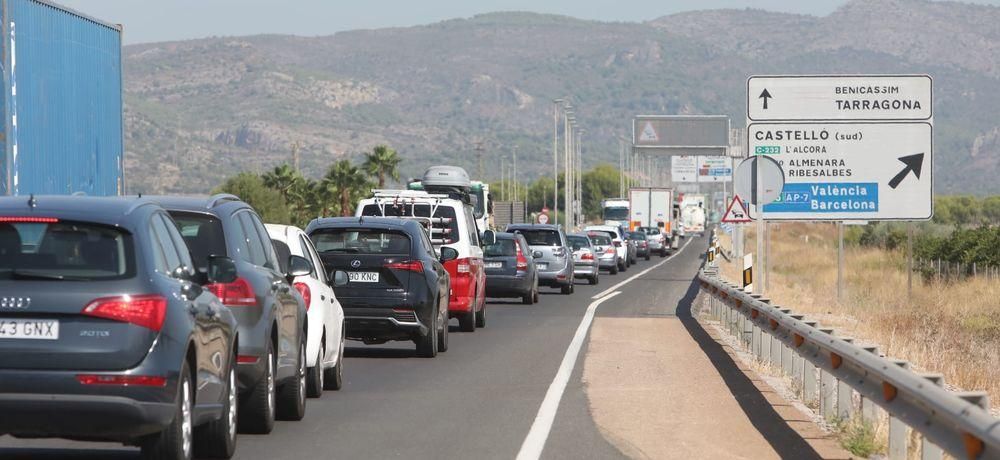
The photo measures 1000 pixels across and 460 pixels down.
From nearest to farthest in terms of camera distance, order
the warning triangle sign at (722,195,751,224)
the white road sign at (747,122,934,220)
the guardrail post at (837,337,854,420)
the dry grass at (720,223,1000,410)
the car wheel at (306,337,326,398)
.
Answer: the guardrail post at (837,337,854,420) < the car wheel at (306,337,326,398) < the dry grass at (720,223,1000,410) < the white road sign at (747,122,934,220) < the warning triangle sign at (722,195,751,224)

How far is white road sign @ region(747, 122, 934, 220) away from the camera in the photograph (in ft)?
104

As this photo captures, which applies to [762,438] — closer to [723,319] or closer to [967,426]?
[967,426]

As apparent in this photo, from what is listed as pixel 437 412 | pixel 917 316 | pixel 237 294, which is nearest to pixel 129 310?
pixel 237 294

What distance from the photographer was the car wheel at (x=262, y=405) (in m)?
11.5

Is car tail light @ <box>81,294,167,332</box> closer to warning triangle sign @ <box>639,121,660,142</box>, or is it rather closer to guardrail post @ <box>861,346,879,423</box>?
guardrail post @ <box>861,346,879,423</box>

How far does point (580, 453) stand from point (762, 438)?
1617 mm

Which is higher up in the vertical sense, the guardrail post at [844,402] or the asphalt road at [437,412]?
the guardrail post at [844,402]

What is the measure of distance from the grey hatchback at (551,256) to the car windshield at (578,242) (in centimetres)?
706

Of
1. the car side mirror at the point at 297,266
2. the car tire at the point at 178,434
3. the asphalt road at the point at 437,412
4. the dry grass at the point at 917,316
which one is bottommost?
the dry grass at the point at 917,316

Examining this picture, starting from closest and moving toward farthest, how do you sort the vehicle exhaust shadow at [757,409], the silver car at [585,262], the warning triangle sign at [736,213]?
the vehicle exhaust shadow at [757,409] → the warning triangle sign at [736,213] → the silver car at [585,262]

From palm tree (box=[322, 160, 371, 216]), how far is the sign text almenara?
82034mm

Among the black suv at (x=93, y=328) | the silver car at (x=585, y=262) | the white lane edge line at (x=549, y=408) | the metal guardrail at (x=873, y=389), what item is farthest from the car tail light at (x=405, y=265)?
the silver car at (x=585, y=262)

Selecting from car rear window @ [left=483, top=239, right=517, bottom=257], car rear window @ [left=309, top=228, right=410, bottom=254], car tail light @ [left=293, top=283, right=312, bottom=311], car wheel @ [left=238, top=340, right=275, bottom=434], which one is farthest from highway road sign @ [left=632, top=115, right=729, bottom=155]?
car wheel @ [left=238, top=340, right=275, bottom=434]

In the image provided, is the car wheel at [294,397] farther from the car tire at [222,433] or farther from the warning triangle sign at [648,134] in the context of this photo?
the warning triangle sign at [648,134]
